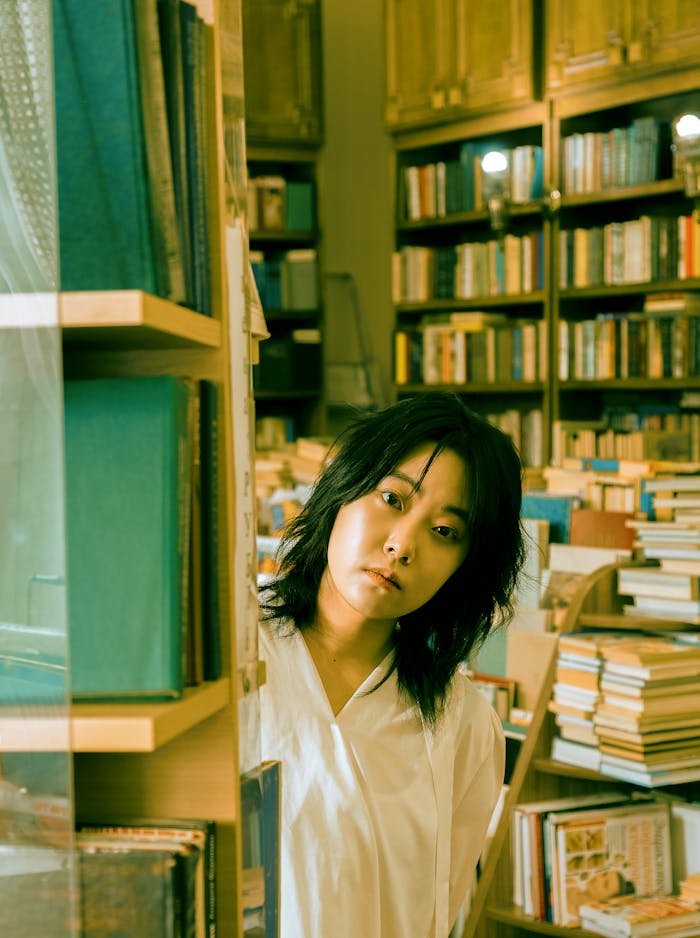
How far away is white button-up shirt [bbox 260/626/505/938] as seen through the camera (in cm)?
128

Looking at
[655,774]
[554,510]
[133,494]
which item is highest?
[133,494]

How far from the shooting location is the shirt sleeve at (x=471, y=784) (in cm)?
151

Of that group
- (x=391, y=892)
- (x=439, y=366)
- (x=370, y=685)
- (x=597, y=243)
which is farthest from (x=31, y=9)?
(x=439, y=366)

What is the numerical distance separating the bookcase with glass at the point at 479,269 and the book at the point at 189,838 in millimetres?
4076

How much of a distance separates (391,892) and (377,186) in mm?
4909

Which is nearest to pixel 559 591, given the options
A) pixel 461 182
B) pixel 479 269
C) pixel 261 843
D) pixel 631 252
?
pixel 261 843

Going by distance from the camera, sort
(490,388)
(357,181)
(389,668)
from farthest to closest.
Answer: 1. (357,181)
2. (490,388)
3. (389,668)

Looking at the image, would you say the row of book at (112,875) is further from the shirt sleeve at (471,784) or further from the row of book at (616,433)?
the row of book at (616,433)

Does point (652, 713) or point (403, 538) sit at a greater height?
point (403, 538)

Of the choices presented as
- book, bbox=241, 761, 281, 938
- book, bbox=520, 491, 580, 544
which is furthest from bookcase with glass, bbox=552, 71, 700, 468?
book, bbox=241, 761, 281, 938

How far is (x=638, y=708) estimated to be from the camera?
2277 millimetres

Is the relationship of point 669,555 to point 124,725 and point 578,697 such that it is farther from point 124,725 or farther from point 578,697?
point 124,725

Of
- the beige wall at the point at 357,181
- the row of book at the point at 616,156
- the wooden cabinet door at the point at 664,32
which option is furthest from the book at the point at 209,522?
the beige wall at the point at 357,181

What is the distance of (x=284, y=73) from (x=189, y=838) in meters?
5.02
